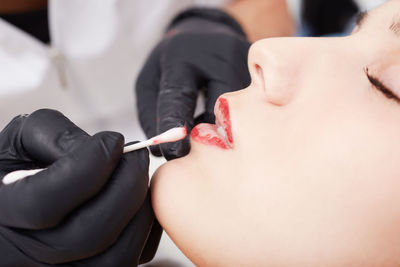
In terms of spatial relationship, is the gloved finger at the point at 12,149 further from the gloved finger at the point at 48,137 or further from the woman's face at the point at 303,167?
the woman's face at the point at 303,167

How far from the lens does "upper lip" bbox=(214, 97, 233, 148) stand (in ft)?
1.76

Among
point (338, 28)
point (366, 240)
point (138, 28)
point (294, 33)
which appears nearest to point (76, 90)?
point (138, 28)

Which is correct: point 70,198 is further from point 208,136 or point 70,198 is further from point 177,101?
point 177,101

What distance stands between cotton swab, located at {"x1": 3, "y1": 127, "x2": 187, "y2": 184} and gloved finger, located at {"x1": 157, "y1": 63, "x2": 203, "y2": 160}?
0.23ft

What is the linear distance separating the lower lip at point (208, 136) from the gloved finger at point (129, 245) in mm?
116

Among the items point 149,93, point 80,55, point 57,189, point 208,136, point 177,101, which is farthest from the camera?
point 80,55

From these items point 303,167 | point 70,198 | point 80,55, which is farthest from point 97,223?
point 80,55

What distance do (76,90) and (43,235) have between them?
0.61 meters

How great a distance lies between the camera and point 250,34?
3.92 ft

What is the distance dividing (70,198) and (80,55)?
66 centimetres

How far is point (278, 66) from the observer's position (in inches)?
20.4

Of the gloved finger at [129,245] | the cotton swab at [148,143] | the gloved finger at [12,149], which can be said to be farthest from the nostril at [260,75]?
the gloved finger at [12,149]

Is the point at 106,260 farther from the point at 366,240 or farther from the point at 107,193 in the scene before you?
the point at 366,240

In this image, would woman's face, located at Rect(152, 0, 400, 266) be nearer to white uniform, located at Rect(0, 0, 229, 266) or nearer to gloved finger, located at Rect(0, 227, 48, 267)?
gloved finger, located at Rect(0, 227, 48, 267)
